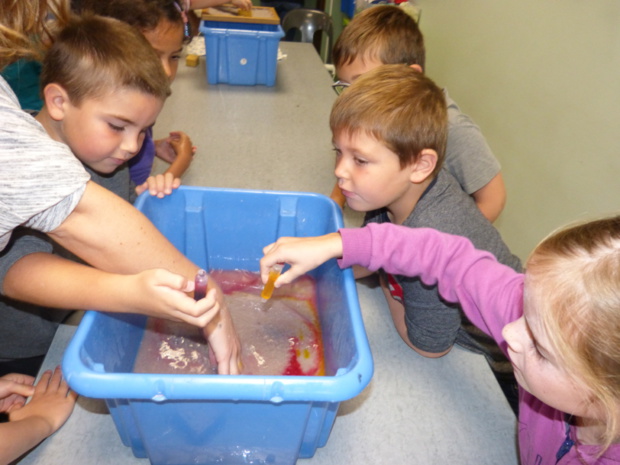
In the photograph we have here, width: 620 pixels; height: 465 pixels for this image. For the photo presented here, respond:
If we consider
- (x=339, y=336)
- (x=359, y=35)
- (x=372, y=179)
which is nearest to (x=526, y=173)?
(x=359, y=35)

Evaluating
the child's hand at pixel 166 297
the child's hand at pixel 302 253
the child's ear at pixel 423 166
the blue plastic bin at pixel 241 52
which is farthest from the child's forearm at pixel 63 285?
the blue plastic bin at pixel 241 52

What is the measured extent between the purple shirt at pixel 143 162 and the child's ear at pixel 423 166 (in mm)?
659

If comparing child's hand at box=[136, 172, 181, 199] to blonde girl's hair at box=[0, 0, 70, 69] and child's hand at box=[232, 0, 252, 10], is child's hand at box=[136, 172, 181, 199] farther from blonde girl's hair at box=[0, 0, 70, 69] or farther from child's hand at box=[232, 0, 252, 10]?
child's hand at box=[232, 0, 252, 10]

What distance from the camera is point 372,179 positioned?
3.03 feet

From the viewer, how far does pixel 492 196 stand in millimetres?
1198

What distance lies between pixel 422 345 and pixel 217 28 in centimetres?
131

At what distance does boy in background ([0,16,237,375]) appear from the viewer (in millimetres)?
832

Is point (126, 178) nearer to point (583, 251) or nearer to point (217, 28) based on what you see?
point (217, 28)

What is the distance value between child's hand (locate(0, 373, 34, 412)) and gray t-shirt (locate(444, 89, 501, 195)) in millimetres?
1019

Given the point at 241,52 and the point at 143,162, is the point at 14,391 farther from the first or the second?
the point at 241,52

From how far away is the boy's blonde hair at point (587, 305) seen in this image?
45 cm

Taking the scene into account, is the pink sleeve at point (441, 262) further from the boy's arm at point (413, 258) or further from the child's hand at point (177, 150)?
the child's hand at point (177, 150)

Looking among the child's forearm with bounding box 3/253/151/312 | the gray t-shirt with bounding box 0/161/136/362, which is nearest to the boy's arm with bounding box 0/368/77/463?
the child's forearm with bounding box 3/253/151/312

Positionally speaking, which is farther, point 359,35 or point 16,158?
point 359,35
